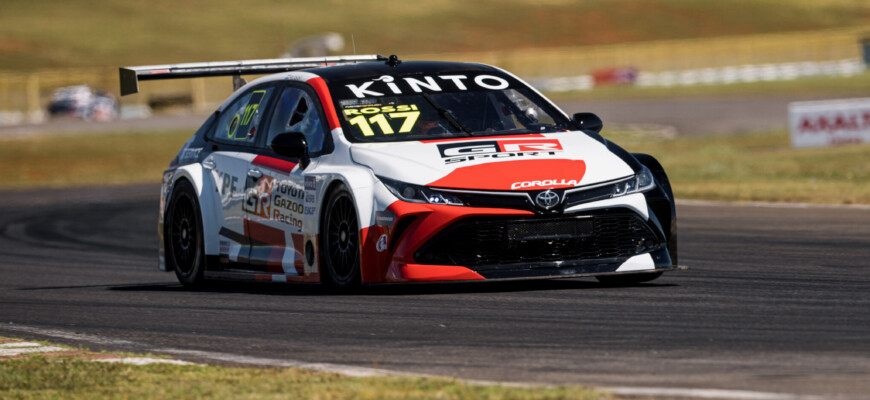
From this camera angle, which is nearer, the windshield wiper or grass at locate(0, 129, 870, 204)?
the windshield wiper

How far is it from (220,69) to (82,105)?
151 ft

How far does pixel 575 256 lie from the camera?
29.5 feet

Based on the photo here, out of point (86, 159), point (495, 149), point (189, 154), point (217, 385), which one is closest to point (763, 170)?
point (189, 154)

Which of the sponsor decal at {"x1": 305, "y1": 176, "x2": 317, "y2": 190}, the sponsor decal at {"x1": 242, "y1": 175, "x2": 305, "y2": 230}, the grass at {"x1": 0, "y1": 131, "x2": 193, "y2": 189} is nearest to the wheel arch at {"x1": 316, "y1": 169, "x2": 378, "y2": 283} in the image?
the sponsor decal at {"x1": 305, "y1": 176, "x2": 317, "y2": 190}

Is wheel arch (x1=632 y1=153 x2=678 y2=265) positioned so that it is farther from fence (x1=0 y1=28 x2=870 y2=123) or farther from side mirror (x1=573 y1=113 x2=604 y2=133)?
fence (x1=0 y1=28 x2=870 y2=123)

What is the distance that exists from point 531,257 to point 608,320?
135 centimetres

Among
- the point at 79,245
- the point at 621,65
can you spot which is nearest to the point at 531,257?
the point at 79,245

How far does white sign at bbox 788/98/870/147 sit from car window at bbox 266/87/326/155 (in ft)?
68.5

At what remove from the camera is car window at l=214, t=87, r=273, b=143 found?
10750 mm

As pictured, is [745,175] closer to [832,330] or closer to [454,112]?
[454,112]

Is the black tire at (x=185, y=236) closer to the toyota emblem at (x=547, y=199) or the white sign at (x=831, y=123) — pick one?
the toyota emblem at (x=547, y=199)

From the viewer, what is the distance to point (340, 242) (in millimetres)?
9359

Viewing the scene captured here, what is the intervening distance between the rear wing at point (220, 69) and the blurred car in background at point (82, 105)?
145 ft

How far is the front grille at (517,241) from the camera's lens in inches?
349
